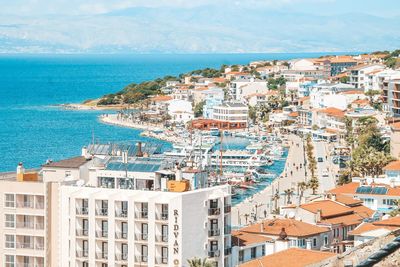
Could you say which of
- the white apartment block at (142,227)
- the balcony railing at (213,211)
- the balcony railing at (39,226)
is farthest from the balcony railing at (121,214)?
the balcony railing at (39,226)

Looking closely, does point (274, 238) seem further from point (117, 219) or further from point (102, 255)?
point (102, 255)

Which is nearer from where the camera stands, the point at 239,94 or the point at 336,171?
the point at 336,171

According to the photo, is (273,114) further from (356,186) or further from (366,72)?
(356,186)

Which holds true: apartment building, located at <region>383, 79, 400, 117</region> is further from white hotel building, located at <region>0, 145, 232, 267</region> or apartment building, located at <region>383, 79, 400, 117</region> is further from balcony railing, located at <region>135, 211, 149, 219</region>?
balcony railing, located at <region>135, 211, 149, 219</region>

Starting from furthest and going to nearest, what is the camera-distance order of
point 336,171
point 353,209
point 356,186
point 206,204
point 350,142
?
point 350,142 → point 336,171 → point 356,186 → point 353,209 → point 206,204

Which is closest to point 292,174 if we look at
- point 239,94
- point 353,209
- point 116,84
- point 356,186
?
point 356,186

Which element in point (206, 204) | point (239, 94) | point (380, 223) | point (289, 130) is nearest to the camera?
point (206, 204)

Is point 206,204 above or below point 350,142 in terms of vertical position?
above
